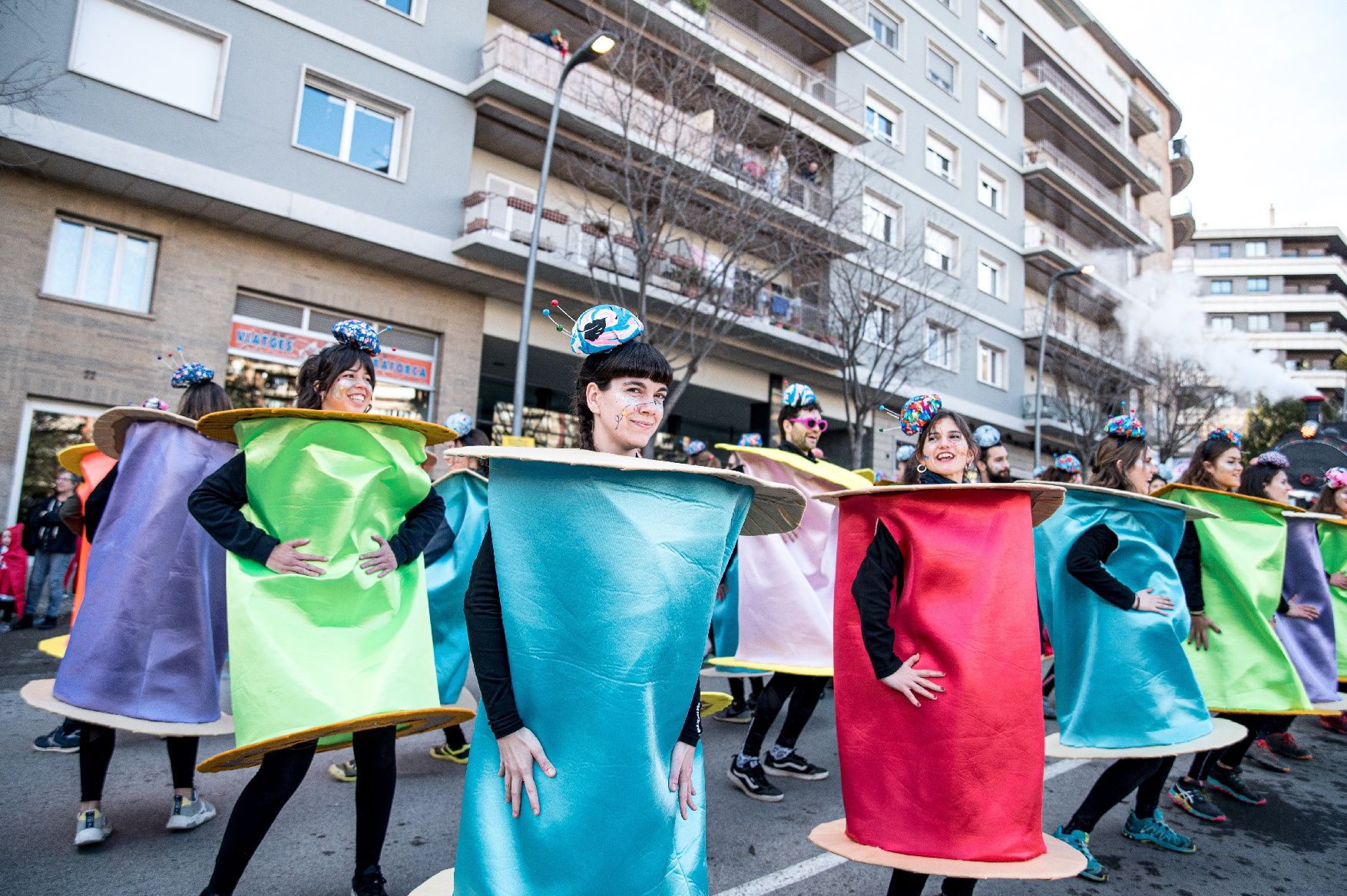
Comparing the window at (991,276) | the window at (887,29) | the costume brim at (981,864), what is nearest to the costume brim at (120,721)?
the costume brim at (981,864)

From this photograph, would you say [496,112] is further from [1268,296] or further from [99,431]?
[1268,296]

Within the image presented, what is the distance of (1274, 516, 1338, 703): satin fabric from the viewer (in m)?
5.47

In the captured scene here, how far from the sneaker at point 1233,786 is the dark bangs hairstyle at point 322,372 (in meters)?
5.42

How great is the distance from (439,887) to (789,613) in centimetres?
314

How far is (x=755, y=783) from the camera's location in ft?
15.0

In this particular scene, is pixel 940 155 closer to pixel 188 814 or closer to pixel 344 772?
pixel 344 772

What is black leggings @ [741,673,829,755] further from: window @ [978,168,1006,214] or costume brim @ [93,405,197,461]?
window @ [978,168,1006,214]

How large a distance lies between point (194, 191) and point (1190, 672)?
13.8 m

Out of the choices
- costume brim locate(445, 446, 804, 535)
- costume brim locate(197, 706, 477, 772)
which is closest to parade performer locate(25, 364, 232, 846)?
costume brim locate(197, 706, 477, 772)

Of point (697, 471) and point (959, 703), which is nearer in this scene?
point (697, 471)

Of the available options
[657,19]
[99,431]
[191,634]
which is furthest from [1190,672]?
[657,19]

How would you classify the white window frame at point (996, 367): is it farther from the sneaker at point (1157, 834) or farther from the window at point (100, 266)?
the sneaker at point (1157, 834)

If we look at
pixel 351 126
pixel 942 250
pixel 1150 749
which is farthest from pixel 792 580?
pixel 942 250

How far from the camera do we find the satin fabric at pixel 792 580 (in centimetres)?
493
